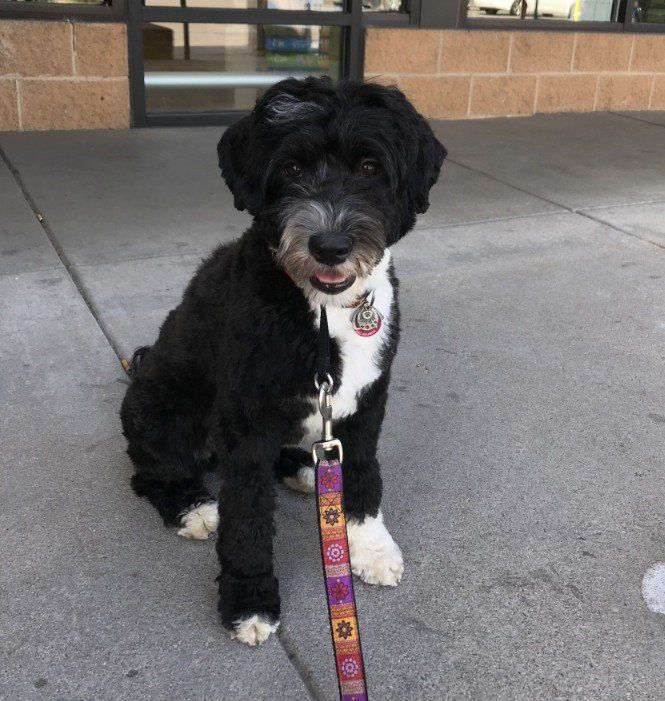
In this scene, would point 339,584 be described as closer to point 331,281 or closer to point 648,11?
point 331,281

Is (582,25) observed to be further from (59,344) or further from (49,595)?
(49,595)

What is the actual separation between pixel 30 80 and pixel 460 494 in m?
5.91

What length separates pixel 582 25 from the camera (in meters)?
9.08

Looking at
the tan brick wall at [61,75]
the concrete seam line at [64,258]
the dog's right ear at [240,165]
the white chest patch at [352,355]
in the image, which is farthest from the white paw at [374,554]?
the tan brick wall at [61,75]

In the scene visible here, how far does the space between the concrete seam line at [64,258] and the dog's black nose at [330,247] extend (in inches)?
76.8

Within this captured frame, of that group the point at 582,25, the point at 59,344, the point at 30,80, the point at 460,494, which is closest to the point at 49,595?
the point at 460,494

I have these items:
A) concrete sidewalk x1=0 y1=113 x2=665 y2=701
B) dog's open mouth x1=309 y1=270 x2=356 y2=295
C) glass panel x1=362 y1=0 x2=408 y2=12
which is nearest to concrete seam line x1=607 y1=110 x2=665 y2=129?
glass panel x1=362 y1=0 x2=408 y2=12

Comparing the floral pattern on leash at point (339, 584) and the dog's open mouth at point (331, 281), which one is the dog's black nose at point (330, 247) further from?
the floral pattern on leash at point (339, 584)

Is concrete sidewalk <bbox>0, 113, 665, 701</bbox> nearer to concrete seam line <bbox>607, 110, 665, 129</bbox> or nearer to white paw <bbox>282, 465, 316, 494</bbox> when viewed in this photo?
white paw <bbox>282, 465, 316, 494</bbox>

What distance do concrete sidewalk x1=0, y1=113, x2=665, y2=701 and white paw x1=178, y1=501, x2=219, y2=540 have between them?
0.06 metres

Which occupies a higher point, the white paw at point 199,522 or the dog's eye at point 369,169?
the dog's eye at point 369,169

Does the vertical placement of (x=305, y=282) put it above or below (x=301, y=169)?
below

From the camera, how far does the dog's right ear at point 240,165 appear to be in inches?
91.1

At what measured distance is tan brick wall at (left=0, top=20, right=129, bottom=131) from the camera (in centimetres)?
699
